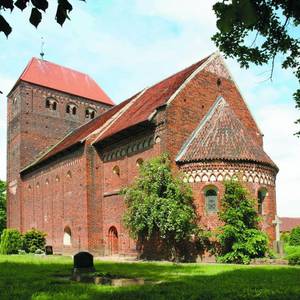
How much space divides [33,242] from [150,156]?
1315 centimetres

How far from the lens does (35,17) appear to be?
15.5 feet

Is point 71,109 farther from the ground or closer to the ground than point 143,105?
farther from the ground

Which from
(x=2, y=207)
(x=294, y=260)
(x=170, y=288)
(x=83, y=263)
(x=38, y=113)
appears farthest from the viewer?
(x=2, y=207)

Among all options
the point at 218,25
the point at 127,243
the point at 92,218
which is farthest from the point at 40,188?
the point at 218,25

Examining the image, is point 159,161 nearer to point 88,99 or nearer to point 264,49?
point 264,49

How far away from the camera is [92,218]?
2870cm

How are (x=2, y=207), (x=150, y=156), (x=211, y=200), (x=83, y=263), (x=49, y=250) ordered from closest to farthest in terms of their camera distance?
(x=83, y=263), (x=211, y=200), (x=150, y=156), (x=49, y=250), (x=2, y=207)

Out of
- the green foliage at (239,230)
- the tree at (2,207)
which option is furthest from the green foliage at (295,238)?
the tree at (2,207)

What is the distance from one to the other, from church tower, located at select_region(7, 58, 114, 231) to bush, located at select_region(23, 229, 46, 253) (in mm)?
9079

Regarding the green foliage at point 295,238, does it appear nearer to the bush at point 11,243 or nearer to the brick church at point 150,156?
the brick church at point 150,156

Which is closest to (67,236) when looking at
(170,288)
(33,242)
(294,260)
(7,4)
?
(33,242)

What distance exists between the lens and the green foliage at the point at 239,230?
21391mm

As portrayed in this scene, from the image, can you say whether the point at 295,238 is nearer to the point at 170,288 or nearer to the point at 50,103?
the point at 50,103

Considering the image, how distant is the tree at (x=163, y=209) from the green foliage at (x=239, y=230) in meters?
1.36
